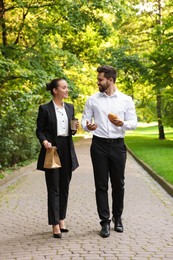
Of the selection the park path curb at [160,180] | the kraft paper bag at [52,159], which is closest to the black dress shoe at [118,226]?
the kraft paper bag at [52,159]

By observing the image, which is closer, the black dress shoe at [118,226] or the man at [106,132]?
the man at [106,132]

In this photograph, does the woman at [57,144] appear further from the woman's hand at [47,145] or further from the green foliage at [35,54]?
the green foliage at [35,54]

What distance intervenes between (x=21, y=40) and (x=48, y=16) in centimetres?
148

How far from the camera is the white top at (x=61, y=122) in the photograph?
612 centimetres

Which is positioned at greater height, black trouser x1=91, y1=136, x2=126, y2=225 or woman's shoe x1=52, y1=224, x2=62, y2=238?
black trouser x1=91, y1=136, x2=126, y2=225

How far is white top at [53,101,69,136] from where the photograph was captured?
6125mm

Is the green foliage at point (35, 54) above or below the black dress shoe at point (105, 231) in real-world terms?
above

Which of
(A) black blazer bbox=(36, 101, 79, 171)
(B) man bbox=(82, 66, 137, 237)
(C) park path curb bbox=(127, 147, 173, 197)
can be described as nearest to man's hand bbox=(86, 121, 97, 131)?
(B) man bbox=(82, 66, 137, 237)

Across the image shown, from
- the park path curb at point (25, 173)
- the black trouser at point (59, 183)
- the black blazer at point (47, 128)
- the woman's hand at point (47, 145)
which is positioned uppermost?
the black blazer at point (47, 128)

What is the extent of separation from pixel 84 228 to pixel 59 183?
2.78 feet

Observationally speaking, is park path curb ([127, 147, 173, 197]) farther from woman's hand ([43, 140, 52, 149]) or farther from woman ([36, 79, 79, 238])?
woman's hand ([43, 140, 52, 149])

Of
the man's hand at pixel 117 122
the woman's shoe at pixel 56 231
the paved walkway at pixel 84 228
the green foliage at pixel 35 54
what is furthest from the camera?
the green foliage at pixel 35 54

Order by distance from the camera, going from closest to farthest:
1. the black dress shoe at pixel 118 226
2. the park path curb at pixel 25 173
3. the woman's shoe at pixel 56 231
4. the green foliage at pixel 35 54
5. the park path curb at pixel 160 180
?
1. the woman's shoe at pixel 56 231
2. the black dress shoe at pixel 118 226
3. the park path curb at pixel 160 180
4. the park path curb at pixel 25 173
5. the green foliage at pixel 35 54

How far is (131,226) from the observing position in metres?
6.78
